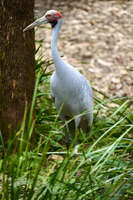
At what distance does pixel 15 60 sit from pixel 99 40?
198 inches

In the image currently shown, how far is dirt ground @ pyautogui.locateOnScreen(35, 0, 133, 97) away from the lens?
7402 mm

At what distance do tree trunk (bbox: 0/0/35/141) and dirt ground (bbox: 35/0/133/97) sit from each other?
308 centimetres

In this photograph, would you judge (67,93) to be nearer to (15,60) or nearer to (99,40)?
(15,60)

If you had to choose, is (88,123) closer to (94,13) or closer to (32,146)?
(32,146)

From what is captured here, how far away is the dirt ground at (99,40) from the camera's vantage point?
740 cm

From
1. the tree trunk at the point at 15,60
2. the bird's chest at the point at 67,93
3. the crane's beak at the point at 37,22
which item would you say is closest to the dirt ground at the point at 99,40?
the bird's chest at the point at 67,93

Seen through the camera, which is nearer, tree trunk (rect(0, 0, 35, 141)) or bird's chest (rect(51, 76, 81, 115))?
tree trunk (rect(0, 0, 35, 141))

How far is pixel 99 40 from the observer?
8.59m

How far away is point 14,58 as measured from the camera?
3.78m

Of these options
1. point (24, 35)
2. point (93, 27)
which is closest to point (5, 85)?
point (24, 35)

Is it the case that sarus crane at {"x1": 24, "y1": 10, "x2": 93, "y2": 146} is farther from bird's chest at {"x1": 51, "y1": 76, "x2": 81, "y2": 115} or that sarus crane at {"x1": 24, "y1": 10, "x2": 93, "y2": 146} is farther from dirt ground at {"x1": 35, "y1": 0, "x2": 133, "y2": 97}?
dirt ground at {"x1": 35, "y1": 0, "x2": 133, "y2": 97}

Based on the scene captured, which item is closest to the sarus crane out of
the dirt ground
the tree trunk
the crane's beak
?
the crane's beak

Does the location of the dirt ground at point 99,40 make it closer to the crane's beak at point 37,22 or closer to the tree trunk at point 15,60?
the crane's beak at point 37,22

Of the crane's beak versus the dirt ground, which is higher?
the crane's beak
